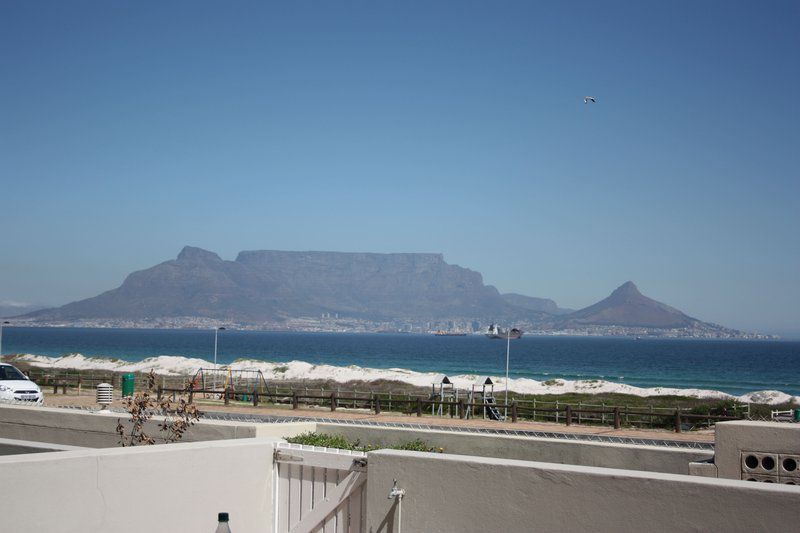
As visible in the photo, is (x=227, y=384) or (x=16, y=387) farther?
(x=227, y=384)

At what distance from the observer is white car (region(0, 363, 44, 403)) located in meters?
23.2

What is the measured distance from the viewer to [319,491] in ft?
26.2

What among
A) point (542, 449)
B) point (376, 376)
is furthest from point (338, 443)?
point (376, 376)

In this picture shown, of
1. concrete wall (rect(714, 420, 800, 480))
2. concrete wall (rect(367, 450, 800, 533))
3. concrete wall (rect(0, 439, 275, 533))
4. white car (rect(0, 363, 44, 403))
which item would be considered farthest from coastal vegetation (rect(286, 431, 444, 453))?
white car (rect(0, 363, 44, 403))

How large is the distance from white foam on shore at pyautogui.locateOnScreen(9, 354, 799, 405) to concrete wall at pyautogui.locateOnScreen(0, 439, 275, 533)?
54768 millimetres

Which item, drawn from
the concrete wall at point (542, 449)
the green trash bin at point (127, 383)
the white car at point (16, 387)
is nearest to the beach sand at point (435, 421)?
the green trash bin at point (127, 383)

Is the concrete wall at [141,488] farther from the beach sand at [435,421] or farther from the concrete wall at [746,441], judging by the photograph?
the beach sand at [435,421]

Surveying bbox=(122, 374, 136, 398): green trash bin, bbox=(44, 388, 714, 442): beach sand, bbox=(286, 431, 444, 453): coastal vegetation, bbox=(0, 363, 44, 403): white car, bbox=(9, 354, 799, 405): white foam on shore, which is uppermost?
bbox=(286, 431, 444, 453): coastal vegetation

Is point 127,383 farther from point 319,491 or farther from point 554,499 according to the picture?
point 554,499

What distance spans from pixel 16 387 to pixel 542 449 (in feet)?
56.5

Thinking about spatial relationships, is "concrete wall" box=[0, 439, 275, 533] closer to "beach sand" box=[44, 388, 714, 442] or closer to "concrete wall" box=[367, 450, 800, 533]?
"concrete wall" box=[367, 450, 800, 533]

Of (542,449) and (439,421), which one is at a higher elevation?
(542,449)

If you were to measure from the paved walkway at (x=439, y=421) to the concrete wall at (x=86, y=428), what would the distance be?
14984mm

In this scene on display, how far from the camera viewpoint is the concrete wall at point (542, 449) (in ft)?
34.9
